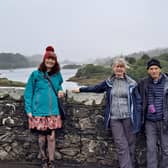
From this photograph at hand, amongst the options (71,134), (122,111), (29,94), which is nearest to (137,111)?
(122,111)

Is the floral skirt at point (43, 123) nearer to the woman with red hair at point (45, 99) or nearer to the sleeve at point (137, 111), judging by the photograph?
the woman with red hair at point (45, 99)

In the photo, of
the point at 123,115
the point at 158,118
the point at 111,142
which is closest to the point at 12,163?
the point at 111,142

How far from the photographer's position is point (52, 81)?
4.95m

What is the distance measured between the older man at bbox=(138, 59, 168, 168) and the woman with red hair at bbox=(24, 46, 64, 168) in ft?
3.83

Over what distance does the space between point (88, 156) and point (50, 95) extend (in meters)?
1.19

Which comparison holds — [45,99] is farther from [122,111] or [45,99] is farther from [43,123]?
[122,111]

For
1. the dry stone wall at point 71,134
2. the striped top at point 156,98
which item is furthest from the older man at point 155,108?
the dry stone wall at point 71,134

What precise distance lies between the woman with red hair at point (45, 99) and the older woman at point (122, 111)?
0.72 metres

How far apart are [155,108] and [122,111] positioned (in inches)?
16.8

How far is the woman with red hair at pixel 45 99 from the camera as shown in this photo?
4.83m

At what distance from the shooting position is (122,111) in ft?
15.6

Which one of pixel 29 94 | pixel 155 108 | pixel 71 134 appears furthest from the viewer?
pixel 71 134

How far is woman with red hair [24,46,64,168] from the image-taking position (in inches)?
190

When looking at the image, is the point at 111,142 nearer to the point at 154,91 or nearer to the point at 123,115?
the point at 123,115
